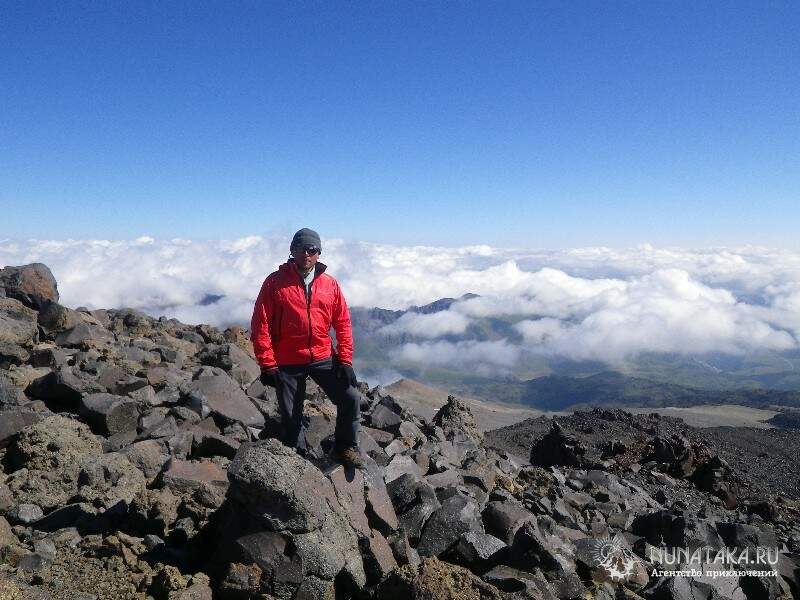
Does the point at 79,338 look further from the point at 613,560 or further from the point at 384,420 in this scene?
Answer: the point at 613,560

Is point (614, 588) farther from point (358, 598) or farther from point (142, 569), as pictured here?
point (142, 569)

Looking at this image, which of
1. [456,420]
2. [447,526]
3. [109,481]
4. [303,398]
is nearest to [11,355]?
[109,481]

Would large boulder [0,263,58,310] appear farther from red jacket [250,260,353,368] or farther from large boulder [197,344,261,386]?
red jacket [250,260,353,368]

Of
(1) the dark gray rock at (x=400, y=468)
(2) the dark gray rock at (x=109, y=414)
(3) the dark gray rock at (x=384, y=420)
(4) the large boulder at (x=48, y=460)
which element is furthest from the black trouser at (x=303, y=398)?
(3) the dark gray rock at (x=384, y=420)

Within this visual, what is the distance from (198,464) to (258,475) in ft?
11.6

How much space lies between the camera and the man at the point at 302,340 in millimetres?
7766

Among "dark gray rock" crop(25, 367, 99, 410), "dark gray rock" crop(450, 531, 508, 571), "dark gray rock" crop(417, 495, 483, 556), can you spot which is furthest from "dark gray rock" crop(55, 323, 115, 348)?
"dark gray rock" crop(450, 531, 508, 571)

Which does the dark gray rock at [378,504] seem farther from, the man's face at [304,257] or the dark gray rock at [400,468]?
the man's face at [304,257]

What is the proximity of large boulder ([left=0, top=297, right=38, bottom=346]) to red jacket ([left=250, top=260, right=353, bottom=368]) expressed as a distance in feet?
36.1

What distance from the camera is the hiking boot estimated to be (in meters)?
7.65

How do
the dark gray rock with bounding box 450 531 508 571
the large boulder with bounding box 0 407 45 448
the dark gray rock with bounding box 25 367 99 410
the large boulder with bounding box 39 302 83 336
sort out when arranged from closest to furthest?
the dark gray rock with bounding box 450 531 508 571, the large boulder with bounding box 0 407 45 448, the dark gray rock with bounding box 25 367 99 410, the large boulder with bounding box 39 302 83 336

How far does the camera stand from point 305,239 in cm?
773

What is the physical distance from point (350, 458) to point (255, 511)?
1.79m

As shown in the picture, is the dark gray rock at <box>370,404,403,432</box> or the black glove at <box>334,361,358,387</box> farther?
the dark gray rock at <box>370,404,403,432</box>
